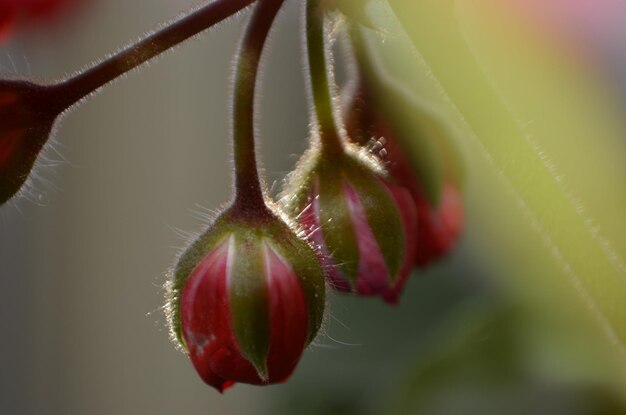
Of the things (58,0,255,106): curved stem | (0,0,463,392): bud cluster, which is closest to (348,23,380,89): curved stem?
(0,0,463,392): bud cluster

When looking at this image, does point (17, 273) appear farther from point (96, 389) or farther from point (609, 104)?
point (609, 104)

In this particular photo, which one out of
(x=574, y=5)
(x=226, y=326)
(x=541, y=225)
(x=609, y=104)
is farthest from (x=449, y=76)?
(x=609, y=104)

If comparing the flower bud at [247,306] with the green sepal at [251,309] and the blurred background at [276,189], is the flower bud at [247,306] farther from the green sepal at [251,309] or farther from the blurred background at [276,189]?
the blurred background at [276,189]

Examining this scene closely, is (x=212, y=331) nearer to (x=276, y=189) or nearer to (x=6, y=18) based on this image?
(x=6, y=18)

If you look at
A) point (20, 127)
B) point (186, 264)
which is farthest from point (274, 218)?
point (20, 127)

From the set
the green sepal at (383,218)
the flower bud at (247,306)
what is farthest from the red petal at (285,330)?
the green sepal at (383,218)

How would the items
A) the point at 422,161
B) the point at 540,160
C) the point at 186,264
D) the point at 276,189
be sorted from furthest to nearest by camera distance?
the point at 276,189
the point at 422,161
the point at 186,264
the point at 540,160
